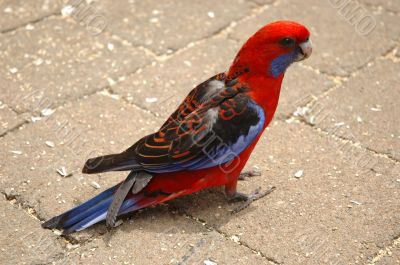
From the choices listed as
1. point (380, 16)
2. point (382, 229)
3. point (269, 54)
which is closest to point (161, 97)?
point (269, 54)

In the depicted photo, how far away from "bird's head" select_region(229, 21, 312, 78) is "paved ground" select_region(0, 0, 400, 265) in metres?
0.79

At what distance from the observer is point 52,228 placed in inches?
115

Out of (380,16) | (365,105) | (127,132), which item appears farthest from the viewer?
(380,16)

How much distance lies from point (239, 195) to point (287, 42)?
0.90m

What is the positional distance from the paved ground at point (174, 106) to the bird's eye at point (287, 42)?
0.89 m

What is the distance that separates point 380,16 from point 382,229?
2.68 meters

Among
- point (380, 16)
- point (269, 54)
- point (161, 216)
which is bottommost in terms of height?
point (380, 16)

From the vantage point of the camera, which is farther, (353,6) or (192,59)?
(353,6)

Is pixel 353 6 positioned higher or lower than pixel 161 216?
lower

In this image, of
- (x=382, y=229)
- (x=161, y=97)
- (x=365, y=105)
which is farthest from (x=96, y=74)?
(x=382, y=229)

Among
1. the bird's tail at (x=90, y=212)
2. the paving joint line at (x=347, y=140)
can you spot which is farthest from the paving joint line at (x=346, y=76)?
the bird's tail at (x=90, y=212)

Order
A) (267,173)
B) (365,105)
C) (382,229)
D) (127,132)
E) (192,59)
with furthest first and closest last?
1. (192,59)
2. (365,105)
3. (127,132)
4. (267,173)
5. (382,229)

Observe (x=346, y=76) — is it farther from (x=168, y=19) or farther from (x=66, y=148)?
(x=66, y=148)

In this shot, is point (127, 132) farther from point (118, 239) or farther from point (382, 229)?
point (382, 229)
